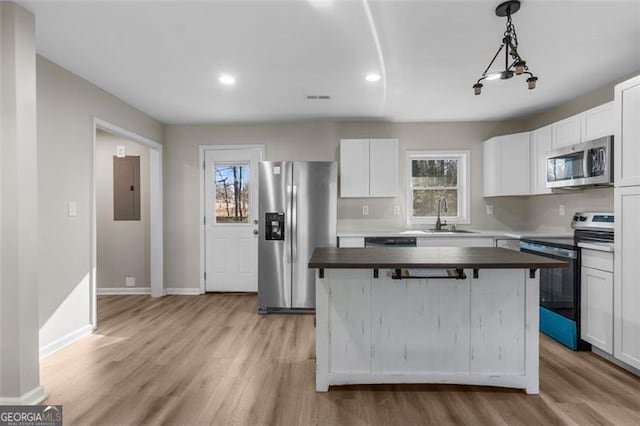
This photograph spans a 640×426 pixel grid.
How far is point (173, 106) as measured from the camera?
12.3 ft

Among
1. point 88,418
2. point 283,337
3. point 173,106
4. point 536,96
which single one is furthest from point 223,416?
point 536,96

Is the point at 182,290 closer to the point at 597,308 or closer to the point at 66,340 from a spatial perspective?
the point at 66,340

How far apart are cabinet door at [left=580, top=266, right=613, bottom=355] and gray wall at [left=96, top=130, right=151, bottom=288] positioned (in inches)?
199

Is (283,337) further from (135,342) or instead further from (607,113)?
(607,113)

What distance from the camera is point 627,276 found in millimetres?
2316

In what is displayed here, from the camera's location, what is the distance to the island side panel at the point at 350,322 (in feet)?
6.84

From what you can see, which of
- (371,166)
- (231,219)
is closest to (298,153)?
(371,166)

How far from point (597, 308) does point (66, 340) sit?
454 centimetres

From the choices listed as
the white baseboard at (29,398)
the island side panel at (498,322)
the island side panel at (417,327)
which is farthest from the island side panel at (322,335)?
the white baseboard at (29,398)

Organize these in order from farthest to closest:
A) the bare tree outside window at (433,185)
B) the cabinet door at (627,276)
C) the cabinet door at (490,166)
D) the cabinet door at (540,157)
→ the bare tree outside window at (433,185)
the cabinet door at (490,166)
the cabinet door at (540,157)
the cabinet door at (627,276)

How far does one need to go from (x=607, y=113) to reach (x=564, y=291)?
1.58m

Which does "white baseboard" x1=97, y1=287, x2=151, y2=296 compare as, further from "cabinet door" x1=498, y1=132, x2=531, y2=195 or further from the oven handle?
"cabinet door" x1=498, y1=132, x2=531, y2=195

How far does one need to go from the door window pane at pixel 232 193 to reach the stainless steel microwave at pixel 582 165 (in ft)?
12.1

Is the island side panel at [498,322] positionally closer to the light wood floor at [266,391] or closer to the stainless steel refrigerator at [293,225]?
the light wood floor at [266,391]
